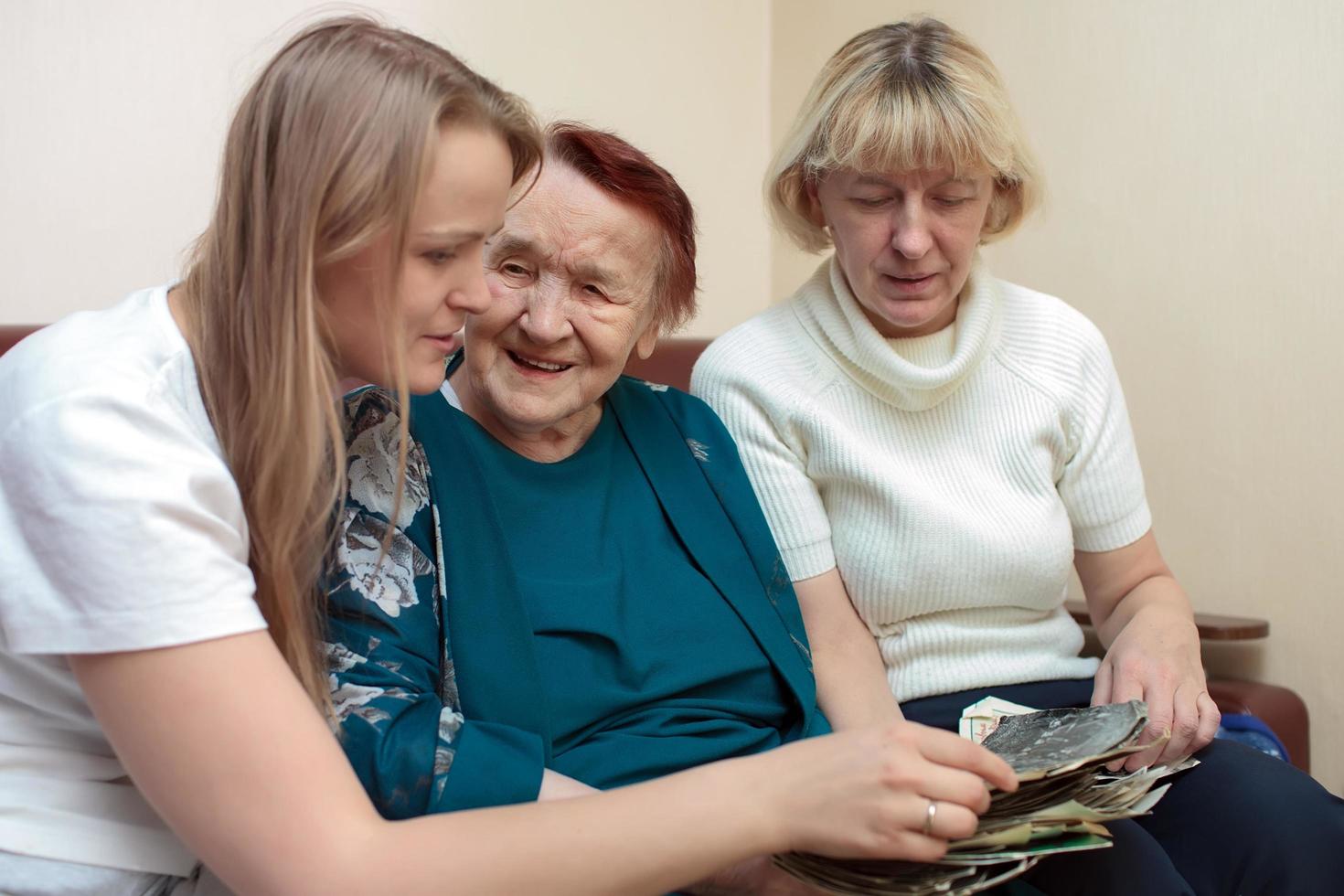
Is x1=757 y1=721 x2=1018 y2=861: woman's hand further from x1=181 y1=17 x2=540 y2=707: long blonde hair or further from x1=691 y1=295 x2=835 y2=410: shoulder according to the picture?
x1=691 y1=295 x2=835 y2=410: shoulder

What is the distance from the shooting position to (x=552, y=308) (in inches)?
58.2

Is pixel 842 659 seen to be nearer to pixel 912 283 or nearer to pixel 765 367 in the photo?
pixel 765 367

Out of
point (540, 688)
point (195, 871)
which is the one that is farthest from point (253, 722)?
point (540, 688)

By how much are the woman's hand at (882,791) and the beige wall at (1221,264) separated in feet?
4.60

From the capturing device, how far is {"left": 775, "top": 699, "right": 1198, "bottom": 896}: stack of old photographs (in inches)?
40.1

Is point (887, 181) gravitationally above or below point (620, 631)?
above

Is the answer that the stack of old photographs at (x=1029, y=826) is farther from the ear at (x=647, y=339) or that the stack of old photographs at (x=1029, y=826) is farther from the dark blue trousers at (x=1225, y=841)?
the ear at (x=647, y=339)

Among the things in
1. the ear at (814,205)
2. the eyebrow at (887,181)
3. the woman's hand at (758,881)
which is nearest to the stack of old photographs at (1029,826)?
the woman's hand at (758,881)

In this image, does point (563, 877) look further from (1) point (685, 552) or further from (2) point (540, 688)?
(1) point (685, 552)

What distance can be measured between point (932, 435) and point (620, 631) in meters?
0.62

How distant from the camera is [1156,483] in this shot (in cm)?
251

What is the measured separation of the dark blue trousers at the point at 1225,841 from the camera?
4.54 ft

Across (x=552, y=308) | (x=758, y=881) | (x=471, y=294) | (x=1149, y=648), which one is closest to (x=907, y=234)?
(x=552, y=308)

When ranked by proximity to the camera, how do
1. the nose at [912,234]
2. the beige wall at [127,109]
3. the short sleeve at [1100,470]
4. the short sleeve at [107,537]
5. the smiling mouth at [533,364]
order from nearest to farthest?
the short sleeve at [107,537]
the smiling mouth at [533,364]
the nose at [912,234]
the short sleeve at [1100,470]
the beige wall at [127,109]
